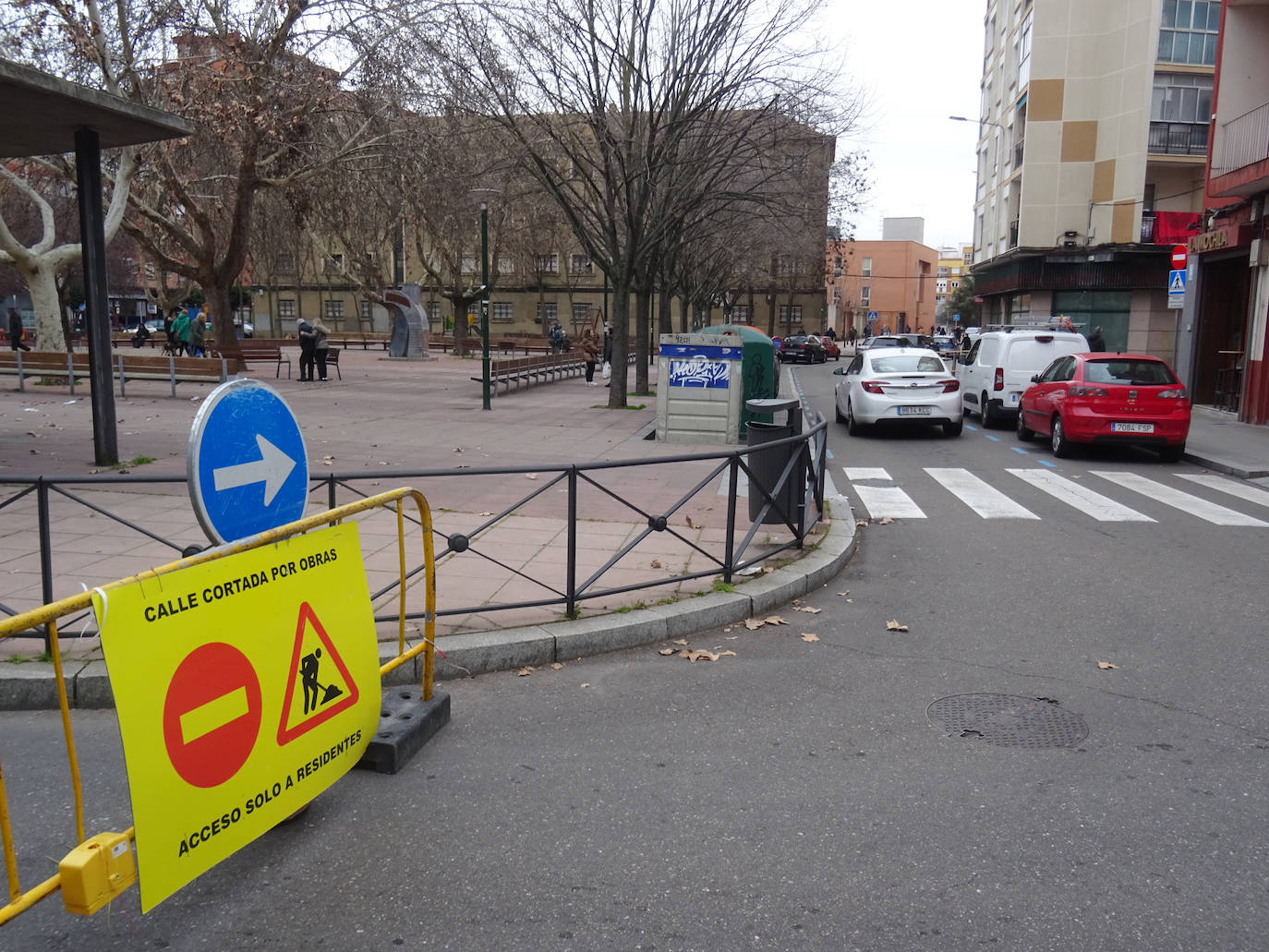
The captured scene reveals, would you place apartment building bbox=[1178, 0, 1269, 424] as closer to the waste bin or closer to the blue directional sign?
the waste bin

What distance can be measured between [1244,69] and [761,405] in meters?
17.9

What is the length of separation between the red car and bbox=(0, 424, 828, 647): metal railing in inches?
245

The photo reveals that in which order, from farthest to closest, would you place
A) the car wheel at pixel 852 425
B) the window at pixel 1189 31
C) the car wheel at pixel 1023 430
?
the window at pixel 1189 31, the car wheel at pixel 852 425, the car wheel at pixel 1023 430

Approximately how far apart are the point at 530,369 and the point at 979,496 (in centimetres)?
1620

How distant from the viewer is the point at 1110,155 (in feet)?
120

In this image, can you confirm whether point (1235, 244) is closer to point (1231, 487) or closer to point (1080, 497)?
point (1231, 487)

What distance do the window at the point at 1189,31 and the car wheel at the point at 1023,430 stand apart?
88.6ft

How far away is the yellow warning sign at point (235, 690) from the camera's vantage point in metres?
2.65

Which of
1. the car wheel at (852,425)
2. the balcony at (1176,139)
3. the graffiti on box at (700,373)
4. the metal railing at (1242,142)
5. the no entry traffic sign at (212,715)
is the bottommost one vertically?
the car wheel at (852,425)

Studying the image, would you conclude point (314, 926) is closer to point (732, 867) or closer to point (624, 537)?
point (732, 867)

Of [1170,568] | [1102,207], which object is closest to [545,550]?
[1170,568]

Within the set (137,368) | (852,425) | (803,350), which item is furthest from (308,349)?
(803,350)

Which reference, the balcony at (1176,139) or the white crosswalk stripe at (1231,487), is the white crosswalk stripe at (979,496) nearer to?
the white crosswalk stripe at (1231,487)

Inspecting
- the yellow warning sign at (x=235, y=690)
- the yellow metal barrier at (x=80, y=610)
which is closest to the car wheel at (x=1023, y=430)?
the yellow metal barrier at (x=80, y=610)
